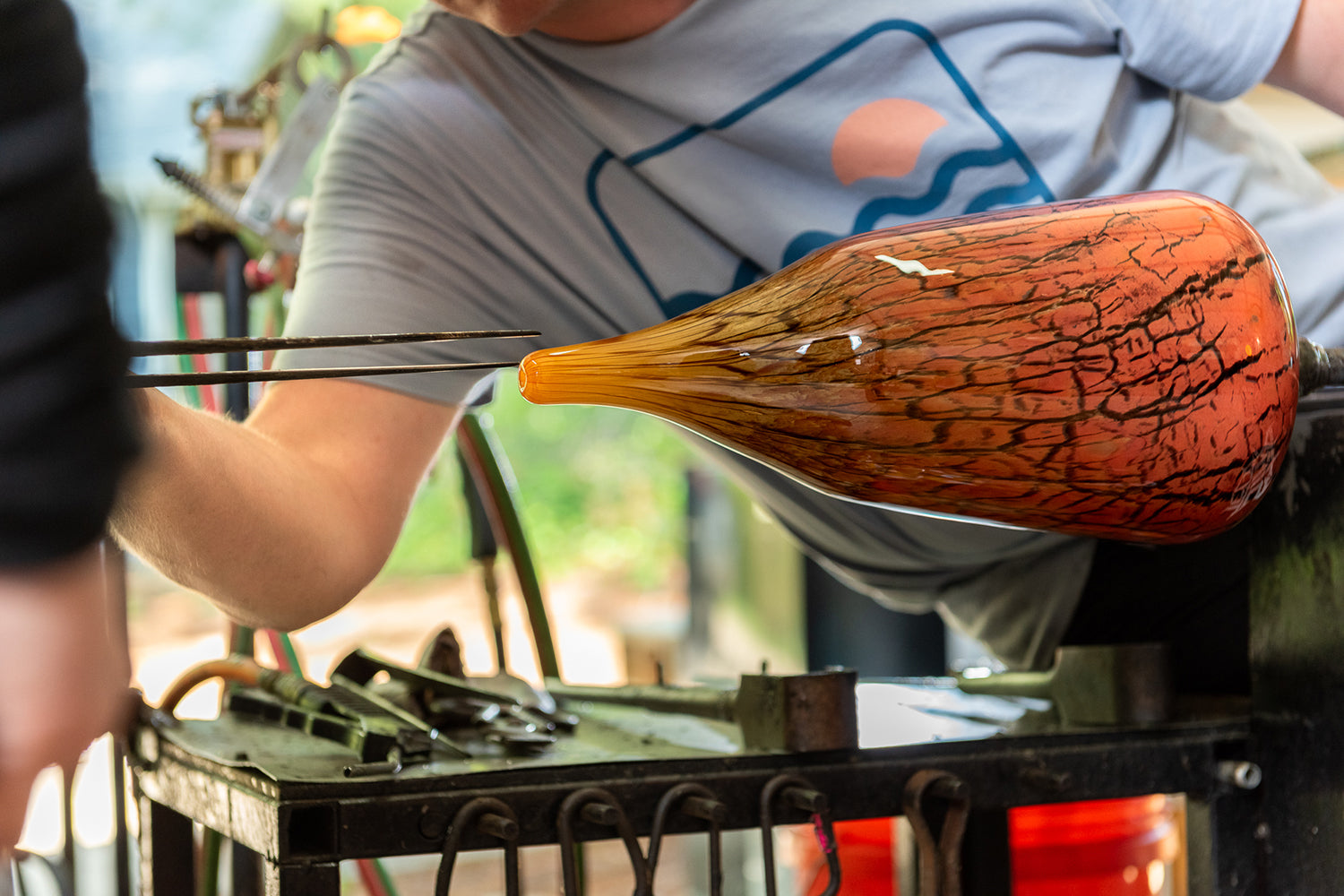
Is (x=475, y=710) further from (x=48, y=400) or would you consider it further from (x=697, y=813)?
(x=48, y=400)

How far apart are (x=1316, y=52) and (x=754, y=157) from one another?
33cm

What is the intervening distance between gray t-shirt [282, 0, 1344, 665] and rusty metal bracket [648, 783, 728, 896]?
0.32 m

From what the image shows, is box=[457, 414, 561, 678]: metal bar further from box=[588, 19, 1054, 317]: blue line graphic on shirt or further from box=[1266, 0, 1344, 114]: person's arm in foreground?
box=[1266, 0, 1344, 114]: person's arm in foreground

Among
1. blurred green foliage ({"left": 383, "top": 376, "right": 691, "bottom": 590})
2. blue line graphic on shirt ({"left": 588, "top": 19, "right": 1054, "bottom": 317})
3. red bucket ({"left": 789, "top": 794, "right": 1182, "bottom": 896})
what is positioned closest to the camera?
blue line graphic on shirt ({"left": 588, "top": 19, "right": 1054, "bottom": 317})

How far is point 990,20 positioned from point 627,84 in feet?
0.76

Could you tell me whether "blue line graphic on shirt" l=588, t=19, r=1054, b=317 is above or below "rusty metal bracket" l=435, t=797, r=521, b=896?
above

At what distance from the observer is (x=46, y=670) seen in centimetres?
23

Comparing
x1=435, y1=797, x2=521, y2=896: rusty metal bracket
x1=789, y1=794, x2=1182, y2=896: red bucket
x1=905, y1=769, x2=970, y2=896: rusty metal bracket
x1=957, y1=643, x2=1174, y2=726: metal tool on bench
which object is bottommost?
x1=789, y1=794, x2=1182, y2=896: red bucket

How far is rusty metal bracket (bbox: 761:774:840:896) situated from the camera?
1.80ft

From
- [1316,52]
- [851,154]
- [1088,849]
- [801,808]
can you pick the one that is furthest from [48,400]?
[1088,849]

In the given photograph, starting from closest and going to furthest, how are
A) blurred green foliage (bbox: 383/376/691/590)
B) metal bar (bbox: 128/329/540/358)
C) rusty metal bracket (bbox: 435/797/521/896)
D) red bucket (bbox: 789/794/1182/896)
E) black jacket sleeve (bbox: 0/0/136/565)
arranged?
1. black jacket sleeve (bbox: 0/0/136/565)
2. metal bar (bbox: 128/329/540/358)
3. rusty metal bracket (bbox: 435/797/521/896)
4. red bucket (bbox: 789/794/1182/896)
5. blurred green foliage (bbox: 383/376/691/590)

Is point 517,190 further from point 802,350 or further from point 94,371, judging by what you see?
point 94,371

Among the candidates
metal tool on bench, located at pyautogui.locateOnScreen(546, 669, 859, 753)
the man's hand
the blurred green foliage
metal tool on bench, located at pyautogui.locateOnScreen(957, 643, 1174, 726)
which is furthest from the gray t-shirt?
the blurred green foliage

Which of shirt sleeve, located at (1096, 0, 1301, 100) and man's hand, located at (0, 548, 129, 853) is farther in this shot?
shirt sleeve, located at (1096, 0, 1301, 100)
